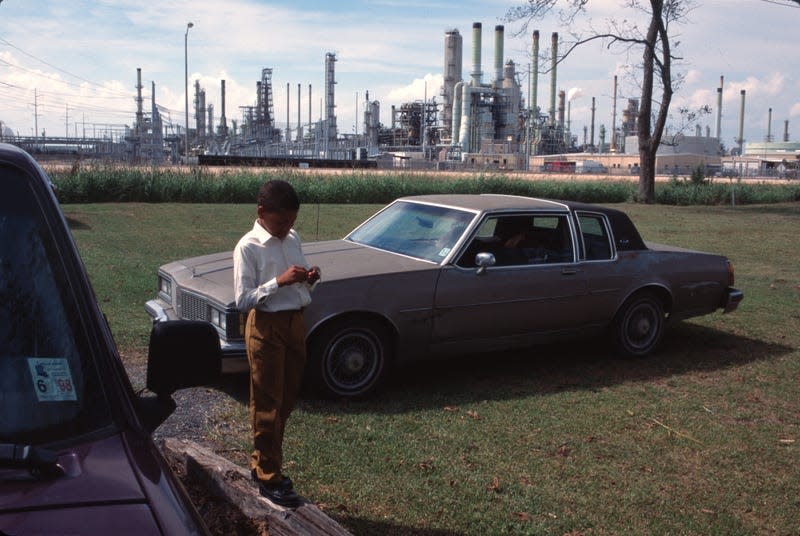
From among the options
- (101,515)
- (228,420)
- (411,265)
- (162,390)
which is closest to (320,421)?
(228,420)

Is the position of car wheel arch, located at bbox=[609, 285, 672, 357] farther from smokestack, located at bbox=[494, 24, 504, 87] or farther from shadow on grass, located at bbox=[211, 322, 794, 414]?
smokestack, located at bbox=[494, 24, 504, 87]

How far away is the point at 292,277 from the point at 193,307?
269cm

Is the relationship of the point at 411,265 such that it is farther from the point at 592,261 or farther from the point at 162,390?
the point at 162,390

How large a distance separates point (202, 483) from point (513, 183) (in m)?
30.4

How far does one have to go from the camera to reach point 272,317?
4.04m

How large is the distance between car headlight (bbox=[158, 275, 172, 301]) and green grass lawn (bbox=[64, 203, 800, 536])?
2.06ft

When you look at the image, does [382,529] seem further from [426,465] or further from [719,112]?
[719,112]

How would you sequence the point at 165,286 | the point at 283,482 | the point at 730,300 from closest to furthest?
the point at 283,482
the point at 165,286
the point at 730,300

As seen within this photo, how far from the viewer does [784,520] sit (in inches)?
181

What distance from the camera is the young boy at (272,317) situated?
3961 mm

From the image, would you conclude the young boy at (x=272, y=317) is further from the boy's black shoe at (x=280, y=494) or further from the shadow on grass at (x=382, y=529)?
the shadow on grass at (x=382, y=529)

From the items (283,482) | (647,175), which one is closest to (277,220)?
(283,482)

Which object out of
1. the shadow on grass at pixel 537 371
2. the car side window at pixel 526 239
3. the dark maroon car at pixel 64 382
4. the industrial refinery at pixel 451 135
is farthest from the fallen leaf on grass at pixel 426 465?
the industrial refinery at pixel 451 135

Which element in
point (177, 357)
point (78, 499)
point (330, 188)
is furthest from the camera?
point (330, 188)
